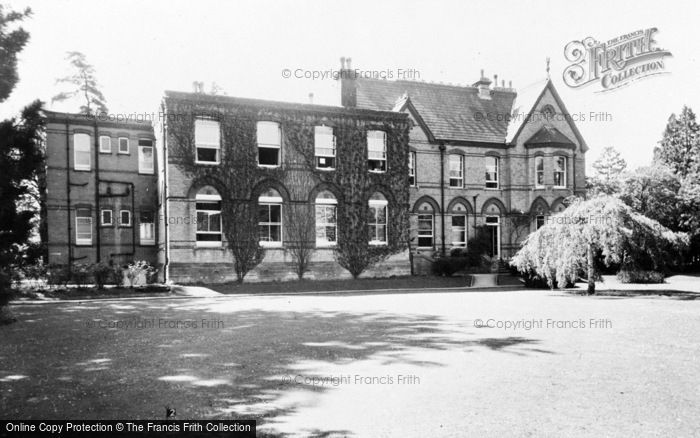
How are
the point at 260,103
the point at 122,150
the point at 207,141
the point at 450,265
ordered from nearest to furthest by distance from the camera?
the point at 207,141
the point at 260,103
the point at 450,265
the point at 122,150

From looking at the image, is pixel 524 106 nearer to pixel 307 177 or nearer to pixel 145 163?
pixel 307 177

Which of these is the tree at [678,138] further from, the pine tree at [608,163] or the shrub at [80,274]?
the shrub at [80,274]

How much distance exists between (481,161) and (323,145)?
10.9m

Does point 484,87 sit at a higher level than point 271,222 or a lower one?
higher

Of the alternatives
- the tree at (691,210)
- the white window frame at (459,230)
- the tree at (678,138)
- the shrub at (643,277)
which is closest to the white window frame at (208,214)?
the white window frame at (459,230)

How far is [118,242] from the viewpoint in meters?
27.6

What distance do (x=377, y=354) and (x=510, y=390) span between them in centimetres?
264

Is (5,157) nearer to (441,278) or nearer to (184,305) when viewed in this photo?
(184,305)

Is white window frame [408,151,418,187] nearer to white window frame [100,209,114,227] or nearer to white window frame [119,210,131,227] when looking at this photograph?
white window frame [119,210,131,227]

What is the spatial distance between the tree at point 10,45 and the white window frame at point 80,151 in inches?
793

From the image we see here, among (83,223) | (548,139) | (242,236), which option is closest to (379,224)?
(242,236)

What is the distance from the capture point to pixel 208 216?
2511cm

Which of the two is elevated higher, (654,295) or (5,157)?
(5,157)

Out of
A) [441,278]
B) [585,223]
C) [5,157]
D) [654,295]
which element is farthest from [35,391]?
[441,278]
